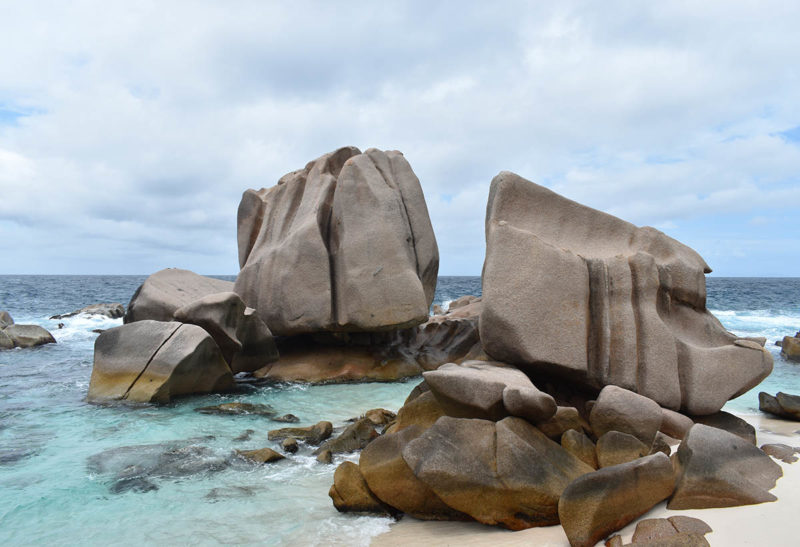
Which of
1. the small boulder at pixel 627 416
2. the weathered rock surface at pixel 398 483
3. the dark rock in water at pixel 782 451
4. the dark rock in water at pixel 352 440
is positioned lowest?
the dark rock in water at pixel 352 440

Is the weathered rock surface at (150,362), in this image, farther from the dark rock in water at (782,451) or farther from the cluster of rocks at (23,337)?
the cluster of rocks at (23,337)

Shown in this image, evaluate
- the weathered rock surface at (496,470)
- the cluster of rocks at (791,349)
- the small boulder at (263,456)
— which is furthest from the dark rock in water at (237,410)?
the cluster of rocks at (791,349)

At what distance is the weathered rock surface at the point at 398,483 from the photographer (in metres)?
5.20

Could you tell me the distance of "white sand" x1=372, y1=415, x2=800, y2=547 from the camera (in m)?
3.84

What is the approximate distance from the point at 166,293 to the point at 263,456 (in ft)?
25.4

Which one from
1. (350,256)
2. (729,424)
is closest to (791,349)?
(729,424)

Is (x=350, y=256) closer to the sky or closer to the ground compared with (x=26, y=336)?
closer to the sky

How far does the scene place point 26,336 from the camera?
19188 mm

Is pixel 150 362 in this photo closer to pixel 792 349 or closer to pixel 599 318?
pixel 599 318

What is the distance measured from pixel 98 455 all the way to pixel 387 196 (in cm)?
797

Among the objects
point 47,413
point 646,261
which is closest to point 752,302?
point 646,261

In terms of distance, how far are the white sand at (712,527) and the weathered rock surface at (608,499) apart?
5.3 inches

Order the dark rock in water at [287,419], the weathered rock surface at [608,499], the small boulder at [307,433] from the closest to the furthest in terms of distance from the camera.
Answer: the weathered rock surface at [608,499], the small boulder at [307,433], the dark rock in water at [287,419]

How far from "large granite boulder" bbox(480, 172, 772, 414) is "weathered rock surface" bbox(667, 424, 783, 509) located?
5.03 feet
